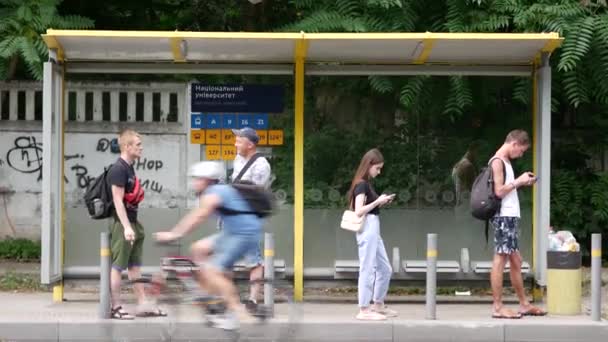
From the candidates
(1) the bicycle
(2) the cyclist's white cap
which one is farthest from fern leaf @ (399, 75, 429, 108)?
(2) the cyclist's white cap

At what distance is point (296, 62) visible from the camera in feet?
38.0

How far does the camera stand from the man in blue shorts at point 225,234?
27.0ft

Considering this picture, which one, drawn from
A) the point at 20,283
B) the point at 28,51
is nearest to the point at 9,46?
the point at 28,51

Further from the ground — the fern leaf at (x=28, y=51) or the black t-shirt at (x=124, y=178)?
the fern leaf at (x=28, y=51)

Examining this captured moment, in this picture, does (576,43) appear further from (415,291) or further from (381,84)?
(415,291)

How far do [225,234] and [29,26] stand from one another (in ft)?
16.6

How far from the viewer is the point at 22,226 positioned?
14719 mm

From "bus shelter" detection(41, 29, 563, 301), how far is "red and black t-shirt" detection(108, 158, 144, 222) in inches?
48.0

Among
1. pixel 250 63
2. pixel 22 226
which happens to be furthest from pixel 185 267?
pixel 22 226

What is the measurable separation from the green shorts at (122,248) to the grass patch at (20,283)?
108 inches

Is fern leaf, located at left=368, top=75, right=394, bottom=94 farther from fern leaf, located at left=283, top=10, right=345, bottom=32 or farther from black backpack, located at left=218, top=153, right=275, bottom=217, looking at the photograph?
black backpack, located at left=218, top=153, right=275, bottom=217

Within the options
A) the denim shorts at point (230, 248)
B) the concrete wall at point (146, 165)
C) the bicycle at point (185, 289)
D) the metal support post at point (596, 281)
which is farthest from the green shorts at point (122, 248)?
the metal support post at point (596, 281)

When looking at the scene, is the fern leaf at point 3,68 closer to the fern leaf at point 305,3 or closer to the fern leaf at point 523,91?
the fern leaf at point 305,3

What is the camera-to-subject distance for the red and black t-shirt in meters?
9.98
